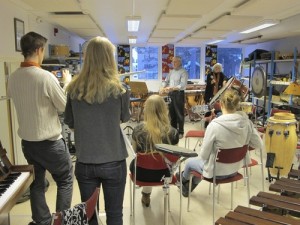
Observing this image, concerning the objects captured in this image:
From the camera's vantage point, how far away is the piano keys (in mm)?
1599

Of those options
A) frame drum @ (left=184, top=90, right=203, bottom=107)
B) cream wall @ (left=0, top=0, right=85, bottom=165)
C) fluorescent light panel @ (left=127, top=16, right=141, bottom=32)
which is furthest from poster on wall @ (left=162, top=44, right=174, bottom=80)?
cream wall @ (left=0, top=0, right=85, bottom=165)

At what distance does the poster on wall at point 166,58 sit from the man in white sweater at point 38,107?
8832mm

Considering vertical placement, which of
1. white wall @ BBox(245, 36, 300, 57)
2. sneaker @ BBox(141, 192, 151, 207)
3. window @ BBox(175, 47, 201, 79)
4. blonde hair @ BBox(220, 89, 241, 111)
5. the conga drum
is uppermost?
white wall @ BBox(245, 36, 300, 57)

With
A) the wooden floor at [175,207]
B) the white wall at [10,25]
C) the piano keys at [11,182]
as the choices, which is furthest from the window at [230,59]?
the piano keys at [11,182]

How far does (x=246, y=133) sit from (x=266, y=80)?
5.10m

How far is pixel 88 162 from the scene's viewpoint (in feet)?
5.72

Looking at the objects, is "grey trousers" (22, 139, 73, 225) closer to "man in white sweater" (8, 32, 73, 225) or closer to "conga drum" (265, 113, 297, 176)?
"man in white sweater" (8, 32, 73, 225)

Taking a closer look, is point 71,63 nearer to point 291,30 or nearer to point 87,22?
point 87,22

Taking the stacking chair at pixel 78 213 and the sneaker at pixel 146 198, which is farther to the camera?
the sneaker at pixel 146 198

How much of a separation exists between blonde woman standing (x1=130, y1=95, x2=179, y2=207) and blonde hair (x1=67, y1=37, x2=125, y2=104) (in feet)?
2.96

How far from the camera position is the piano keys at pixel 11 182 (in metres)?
1.60

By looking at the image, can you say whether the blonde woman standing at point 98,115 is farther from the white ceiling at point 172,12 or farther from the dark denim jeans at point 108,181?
the white ceiling at point 172,12

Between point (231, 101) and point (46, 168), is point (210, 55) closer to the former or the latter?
point (231, 101)

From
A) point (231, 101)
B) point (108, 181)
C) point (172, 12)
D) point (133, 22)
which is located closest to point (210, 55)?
point (133, 22)
